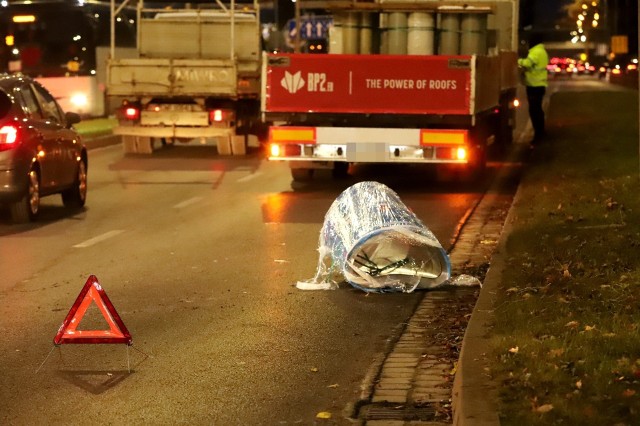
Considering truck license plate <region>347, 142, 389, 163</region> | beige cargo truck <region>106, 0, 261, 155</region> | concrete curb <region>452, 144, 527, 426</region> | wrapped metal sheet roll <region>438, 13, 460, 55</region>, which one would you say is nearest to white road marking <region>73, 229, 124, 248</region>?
truck license plate <region>347, 142, 389, 163</region>

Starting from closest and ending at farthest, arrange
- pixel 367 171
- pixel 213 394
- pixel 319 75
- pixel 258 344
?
pixel 213 394
pixel 258 344
pixel 319 75
pixel 367 171

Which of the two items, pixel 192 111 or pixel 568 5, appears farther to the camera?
pixel 568 5

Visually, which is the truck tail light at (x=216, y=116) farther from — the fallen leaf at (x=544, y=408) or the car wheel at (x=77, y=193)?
the fallen leaf at (x=544, y=408)

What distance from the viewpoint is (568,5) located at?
17338cm

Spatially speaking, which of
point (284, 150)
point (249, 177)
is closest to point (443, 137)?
point (284, 150)

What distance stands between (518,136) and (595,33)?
14142 cm

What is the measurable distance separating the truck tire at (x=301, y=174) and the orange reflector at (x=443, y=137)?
2.50 m

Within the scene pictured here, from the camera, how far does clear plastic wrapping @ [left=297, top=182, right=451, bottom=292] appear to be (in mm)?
10320

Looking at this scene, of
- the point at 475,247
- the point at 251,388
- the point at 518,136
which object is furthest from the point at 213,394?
the point at 518,136

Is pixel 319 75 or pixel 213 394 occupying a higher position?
pixel 319 75

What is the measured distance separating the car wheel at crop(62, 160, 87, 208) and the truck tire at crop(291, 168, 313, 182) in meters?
3.53

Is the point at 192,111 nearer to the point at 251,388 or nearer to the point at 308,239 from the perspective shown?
the point at 308,239

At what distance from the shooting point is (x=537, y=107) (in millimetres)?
25656

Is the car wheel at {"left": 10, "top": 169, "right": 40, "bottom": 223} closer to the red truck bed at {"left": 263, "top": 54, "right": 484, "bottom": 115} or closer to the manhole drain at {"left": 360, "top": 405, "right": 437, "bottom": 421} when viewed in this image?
the red truck bed at {"left": 263, "top": 54, "right": 484, "bottom": 115}
